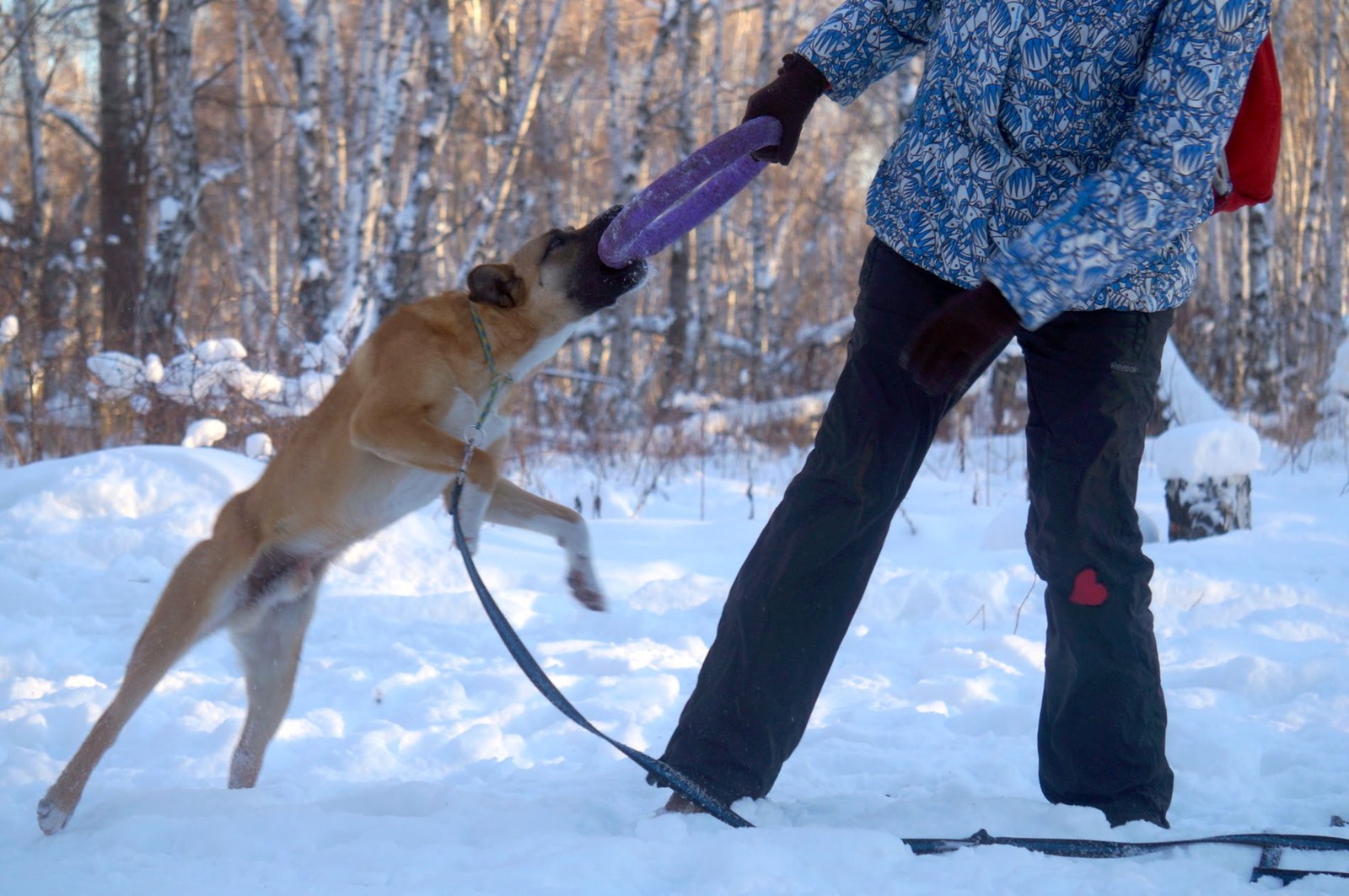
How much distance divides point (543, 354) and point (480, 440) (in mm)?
452

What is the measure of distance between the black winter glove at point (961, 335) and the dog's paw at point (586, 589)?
1.40 metres

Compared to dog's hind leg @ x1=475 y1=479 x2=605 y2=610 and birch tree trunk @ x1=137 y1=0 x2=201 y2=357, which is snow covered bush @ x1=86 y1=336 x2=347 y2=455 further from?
dog's hind leg @ x1=475 y1=479 x2=605 y2=610

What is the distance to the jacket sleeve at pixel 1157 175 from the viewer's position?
5.96ft

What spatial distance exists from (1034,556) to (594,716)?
1.56m

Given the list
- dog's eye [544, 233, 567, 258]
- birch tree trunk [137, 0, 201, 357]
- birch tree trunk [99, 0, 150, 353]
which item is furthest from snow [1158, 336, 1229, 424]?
birch tree trunk [99, 0, 150, 353]

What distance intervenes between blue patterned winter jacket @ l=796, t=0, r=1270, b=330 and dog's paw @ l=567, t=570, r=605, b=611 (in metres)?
1.30

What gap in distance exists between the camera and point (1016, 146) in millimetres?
2111

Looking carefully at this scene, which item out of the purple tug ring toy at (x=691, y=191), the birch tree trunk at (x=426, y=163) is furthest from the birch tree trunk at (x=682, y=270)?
the purple tug ring toy at (x=691, y=191)

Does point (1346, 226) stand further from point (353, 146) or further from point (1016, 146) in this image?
point (1016, 146)

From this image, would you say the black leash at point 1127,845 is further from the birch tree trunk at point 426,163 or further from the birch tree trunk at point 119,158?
the birch tree trunk at point 119,158

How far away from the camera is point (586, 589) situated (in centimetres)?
310

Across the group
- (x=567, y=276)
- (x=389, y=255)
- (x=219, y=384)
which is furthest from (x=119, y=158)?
(x=567, y=276)

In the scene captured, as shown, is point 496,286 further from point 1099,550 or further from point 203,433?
point 203,433

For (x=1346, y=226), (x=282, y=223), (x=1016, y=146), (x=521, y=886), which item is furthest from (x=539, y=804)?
(x=282, y=223)
